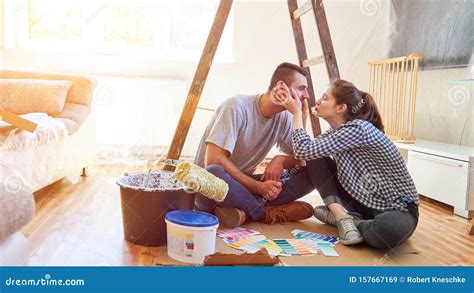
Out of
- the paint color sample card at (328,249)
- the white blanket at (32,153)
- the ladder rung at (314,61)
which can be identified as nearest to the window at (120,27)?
the white blanket at (32,153)

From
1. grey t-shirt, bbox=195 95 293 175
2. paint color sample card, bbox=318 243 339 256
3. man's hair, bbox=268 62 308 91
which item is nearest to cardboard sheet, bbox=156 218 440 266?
paint color sample card, bbox=318 243 339 256

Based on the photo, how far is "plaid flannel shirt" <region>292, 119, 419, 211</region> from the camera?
1.37 metres

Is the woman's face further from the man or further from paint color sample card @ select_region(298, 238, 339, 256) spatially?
paint color sample card @ select_region(298, 238, 339, 256)

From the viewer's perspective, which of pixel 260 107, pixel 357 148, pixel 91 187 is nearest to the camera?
pixel 357 148

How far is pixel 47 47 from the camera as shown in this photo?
2.14 m

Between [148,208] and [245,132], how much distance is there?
1.45 feet

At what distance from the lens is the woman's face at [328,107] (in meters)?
1.46

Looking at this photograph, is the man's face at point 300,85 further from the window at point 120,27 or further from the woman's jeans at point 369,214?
the window at point 120,27

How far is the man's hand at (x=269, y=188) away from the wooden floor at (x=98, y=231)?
42cm

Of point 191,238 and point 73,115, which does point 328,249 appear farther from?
point 73,115
